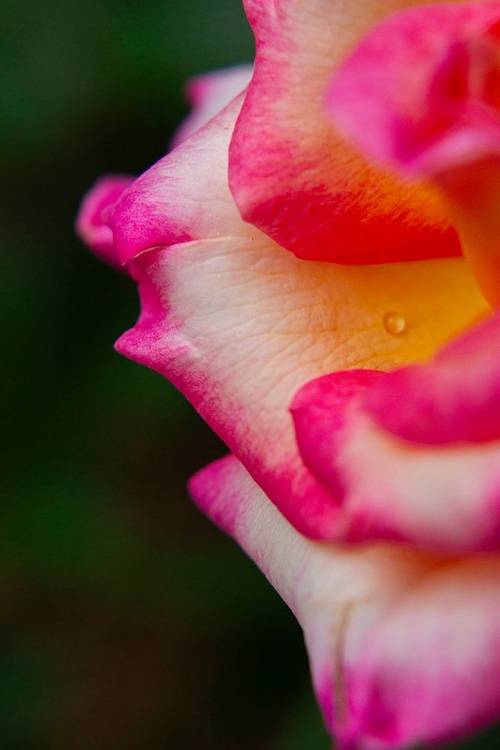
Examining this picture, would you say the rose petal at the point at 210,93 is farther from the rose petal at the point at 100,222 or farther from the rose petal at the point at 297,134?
the rose petal at the point at 297,134

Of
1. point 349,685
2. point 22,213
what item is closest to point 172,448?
point 22,213

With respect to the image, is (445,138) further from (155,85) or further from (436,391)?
(155,85)

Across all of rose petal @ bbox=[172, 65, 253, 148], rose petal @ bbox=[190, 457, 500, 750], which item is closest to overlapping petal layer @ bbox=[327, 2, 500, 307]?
rose petal @ bbox=[190, 457, 500, 750]

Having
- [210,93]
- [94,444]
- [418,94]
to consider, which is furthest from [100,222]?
[94,444]

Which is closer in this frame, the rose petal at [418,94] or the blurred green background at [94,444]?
the rose petal at [418,94]

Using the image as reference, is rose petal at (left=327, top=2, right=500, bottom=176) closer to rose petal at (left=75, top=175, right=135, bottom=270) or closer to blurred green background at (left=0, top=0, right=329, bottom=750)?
rose petal at (left=75, top=175, right=135, bottom=270)

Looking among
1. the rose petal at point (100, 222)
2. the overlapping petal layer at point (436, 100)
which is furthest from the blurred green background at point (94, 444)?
the overlapping petal layer at point (436, 100)
